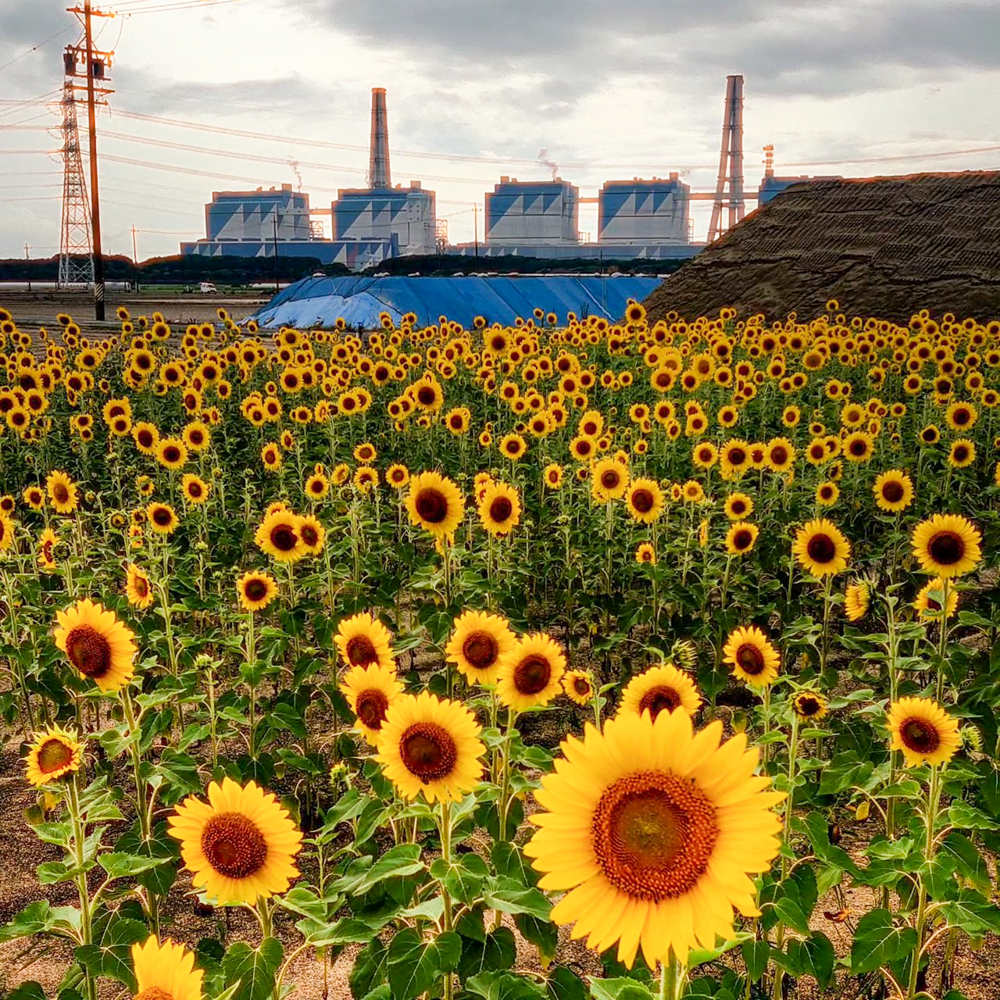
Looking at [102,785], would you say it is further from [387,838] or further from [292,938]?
[387,838]

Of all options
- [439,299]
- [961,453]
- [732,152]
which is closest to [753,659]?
[961,453]

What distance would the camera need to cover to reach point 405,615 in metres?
6.19

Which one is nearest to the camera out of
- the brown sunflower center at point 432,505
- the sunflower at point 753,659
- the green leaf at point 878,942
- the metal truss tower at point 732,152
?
the green leaf at point 878,942

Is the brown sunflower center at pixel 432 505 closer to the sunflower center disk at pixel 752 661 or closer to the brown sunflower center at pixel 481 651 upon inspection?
the brown sunflower center at pixel 481 651

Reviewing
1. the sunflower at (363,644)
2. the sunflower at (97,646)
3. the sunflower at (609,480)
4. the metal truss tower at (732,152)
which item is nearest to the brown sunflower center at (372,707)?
the sunflower at (363,644)

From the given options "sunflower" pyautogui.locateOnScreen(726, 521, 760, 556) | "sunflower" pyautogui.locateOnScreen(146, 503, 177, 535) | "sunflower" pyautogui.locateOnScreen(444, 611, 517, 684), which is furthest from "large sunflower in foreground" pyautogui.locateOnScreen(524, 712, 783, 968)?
"sunflower" pyautogui.locateOnScreen(146, 503, 177, 535)

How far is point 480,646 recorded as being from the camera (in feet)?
8.87

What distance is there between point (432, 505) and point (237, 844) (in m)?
2.15

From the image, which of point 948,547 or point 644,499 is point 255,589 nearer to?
point 644,499

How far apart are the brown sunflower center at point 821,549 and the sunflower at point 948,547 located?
502mm

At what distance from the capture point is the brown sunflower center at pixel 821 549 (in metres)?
3.97

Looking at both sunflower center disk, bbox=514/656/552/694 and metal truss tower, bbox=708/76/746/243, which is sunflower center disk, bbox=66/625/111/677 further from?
metal truss tower, bbox=708/76/746/243

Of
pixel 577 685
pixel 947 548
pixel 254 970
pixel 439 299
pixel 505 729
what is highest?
pixel 439 299

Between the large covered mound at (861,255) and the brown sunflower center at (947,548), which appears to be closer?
the brown sunflower center at (947,548)
